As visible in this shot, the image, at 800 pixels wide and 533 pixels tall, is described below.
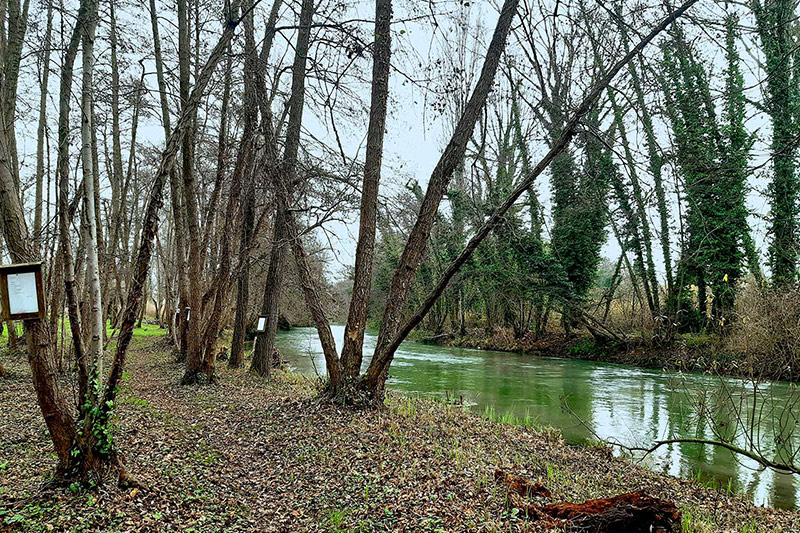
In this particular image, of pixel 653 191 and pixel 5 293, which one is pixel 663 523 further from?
pixel 5 293

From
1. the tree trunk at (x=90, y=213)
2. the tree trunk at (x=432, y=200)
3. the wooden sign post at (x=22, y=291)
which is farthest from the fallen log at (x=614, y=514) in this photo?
the wooden sign post at (x=22, y=291)

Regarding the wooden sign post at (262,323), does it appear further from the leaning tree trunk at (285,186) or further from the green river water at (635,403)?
the green river water at (635,403)

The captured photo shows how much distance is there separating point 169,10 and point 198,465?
8070 mm

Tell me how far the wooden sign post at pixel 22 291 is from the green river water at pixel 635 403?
194 inches

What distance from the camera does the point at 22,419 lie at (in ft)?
17.9

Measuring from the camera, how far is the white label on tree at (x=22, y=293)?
10.2ft

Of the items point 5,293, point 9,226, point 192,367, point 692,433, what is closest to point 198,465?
point 5,293

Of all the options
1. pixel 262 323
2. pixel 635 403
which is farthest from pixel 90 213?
pixel 635 403

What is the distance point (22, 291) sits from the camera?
3115mm

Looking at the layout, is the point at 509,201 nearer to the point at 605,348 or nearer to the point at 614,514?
the point at 614,514

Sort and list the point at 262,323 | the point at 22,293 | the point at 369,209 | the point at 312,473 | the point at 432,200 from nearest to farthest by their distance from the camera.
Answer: the point at 22,293 → the point at 312,473 → the point at 432,200 → the point at 369,209 → the point at 262,323

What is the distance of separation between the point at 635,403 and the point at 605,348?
8594mm

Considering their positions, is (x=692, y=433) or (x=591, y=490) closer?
(x=591, y=490)

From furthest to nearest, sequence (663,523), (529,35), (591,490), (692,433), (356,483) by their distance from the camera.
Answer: (692,433) < (529,35) < (591,490) < (356,483) < (663,523)
